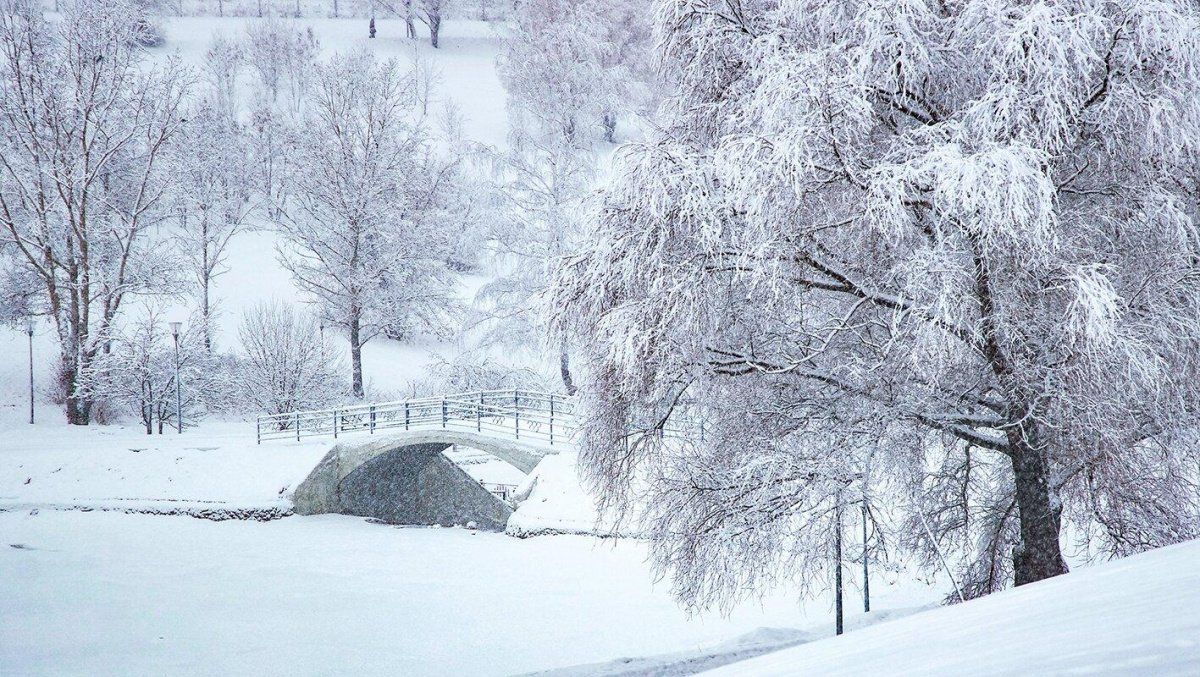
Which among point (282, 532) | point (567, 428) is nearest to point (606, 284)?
point (567, 428)

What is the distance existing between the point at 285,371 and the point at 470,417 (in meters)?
9.42

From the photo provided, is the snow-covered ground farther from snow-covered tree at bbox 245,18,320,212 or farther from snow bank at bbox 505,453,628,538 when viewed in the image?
snow-covered tree at bbox 245,18,320,212

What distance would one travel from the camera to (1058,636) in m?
2.04

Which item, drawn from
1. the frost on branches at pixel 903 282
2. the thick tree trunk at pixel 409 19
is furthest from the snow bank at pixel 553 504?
the thick tree trunk at pixel 409 19

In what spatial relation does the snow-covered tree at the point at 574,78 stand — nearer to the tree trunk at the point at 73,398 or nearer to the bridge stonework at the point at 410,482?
the bridge stonework at the point at 410,482

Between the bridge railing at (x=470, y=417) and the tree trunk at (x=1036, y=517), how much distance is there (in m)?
10.2

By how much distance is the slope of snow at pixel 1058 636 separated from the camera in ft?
5.21

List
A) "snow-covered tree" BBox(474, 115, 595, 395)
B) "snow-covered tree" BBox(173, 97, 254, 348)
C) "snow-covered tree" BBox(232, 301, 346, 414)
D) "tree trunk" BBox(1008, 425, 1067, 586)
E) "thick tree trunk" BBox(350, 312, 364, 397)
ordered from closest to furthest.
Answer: "tree trunk" BBox(1008, 425, 1067, 586) → "snow-covered tree" BBox(474, 115, 595, 395) → "thick tree trunk" BBox(350, 312, 364, 397) → "snow-covered tree" BBox(232, 301, 346, 414) → "snow-covered tree" BBox(173, 97, 254, 348)

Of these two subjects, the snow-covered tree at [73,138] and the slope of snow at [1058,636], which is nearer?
the slope of snow at [1058,636]

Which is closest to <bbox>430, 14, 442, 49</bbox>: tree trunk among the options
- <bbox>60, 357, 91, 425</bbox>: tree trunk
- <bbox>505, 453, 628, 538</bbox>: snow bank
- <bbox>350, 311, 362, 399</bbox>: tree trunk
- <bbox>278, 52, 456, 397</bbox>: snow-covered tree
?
<bbox>278, 52, 456, 397</bbox>: snow-covered tree

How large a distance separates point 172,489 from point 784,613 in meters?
14.3

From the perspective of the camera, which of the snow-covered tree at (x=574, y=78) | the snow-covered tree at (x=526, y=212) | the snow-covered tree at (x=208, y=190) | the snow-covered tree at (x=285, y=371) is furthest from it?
the snow-covered tree at (x=208, y=190)

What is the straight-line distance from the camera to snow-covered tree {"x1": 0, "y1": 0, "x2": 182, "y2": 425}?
24.5 meters

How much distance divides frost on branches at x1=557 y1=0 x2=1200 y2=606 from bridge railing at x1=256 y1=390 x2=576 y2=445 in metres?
9.01
